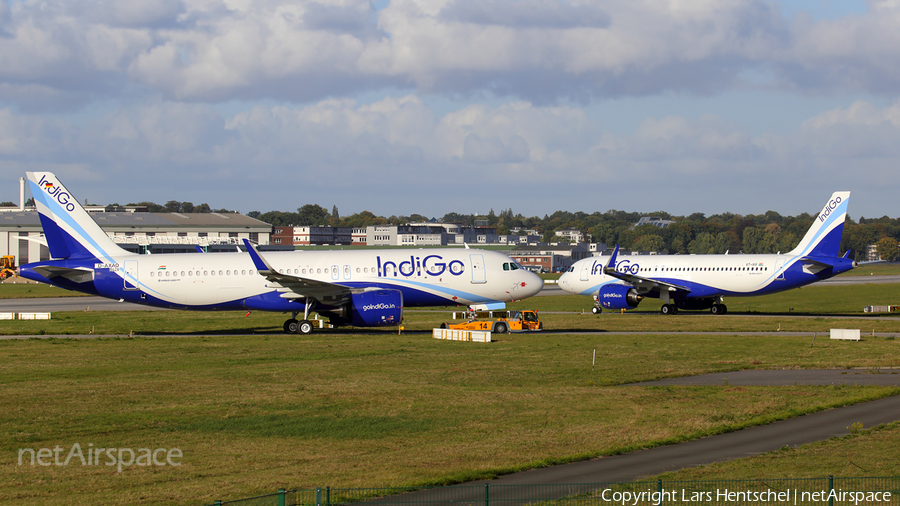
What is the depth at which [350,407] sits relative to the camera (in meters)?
22.6

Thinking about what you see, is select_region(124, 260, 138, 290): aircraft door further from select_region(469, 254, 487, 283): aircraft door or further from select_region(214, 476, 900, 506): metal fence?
select_region(214, 476, 900, 506): metal fence

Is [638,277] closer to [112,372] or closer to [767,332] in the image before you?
[767,332]

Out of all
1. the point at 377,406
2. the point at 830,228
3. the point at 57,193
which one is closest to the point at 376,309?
the point at 377,406

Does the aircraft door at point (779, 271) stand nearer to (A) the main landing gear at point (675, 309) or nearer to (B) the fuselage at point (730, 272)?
(B) the fuselage at point (730, 272)

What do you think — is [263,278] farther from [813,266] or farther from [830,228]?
[830,228]

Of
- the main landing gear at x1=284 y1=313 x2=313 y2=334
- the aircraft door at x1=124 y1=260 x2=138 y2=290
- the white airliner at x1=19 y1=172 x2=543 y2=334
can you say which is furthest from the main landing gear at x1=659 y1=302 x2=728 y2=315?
the aircraft door at x1=124 y1=260 x2=138 y2=290

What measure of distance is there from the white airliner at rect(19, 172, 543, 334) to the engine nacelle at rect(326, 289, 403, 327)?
2.26ft

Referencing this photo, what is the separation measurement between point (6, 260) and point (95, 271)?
94974 mm

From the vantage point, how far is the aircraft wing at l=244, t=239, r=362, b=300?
40.4m

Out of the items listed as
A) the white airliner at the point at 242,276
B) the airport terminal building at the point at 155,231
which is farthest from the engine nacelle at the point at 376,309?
the airport terminal building at the point at 155,231

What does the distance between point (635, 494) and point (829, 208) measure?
5026 centimetres

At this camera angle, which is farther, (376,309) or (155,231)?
(155,231)

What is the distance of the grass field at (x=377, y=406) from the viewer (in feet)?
51.6

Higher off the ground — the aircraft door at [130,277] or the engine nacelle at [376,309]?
the aircraft door at [130,277]
